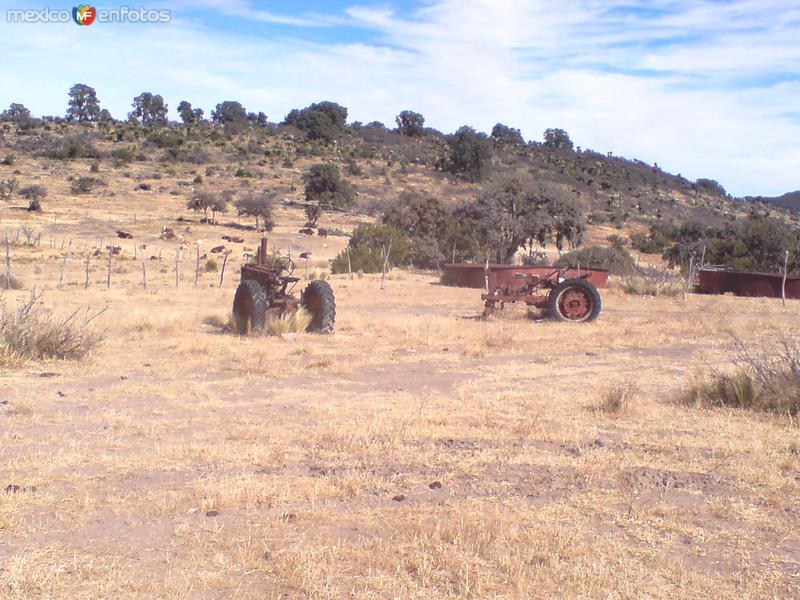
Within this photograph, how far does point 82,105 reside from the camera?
95000mm

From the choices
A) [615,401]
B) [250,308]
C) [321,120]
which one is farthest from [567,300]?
[321,120]

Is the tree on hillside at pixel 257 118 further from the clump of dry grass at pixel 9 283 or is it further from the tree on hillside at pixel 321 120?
the clump of dry grass at pixel 9 283

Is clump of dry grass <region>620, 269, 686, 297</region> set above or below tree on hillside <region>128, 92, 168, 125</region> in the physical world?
below

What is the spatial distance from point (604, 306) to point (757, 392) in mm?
13210

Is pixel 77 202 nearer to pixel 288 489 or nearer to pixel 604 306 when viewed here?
pixel 604 306

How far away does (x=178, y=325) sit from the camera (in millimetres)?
15078

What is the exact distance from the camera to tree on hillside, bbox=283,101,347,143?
87250 mm

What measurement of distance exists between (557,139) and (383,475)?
110992mm

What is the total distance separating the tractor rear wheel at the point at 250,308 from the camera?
14.4 m

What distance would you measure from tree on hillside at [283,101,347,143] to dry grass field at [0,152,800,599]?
248 ft

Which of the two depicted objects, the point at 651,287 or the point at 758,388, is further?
the point at 651,287

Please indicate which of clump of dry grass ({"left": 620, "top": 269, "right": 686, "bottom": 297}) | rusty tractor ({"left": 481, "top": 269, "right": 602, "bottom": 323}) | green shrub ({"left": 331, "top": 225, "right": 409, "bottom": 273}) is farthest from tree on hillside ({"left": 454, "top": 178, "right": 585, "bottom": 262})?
rusty tractor ({"left": 481, "top": 269, "right": 602, "bottom": 323})

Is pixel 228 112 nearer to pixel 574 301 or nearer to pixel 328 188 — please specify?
pixel 328 188

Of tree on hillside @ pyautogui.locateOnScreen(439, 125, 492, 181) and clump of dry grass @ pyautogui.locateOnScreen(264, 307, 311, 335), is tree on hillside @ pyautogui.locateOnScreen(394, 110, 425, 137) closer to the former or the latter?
tree on hillside @ pyautogui.locateOnScreen(439, 125, 492, 181)
